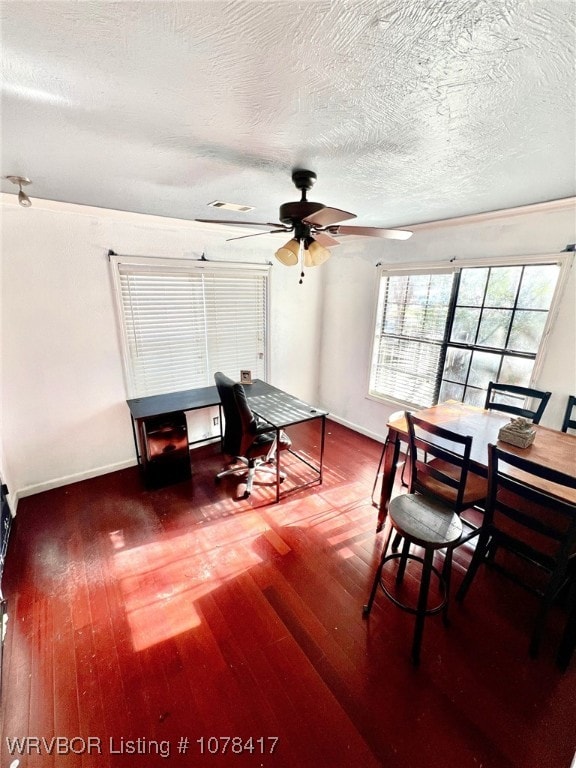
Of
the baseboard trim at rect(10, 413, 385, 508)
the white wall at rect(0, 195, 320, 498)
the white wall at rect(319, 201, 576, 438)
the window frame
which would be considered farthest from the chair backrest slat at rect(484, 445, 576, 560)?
the baseboard trim at rect(10, 413, 385, 508)

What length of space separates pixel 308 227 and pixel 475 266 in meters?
1.89

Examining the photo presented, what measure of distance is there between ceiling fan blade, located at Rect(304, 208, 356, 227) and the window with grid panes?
6.30 ft

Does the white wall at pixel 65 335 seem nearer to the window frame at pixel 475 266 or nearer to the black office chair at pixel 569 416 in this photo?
the window frame at pixel 475 266

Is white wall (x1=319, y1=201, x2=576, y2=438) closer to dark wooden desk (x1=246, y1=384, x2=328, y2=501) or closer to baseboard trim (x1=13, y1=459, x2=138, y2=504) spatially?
dark wooden desk (x1=246, y1=384, x2=328, y2=501)

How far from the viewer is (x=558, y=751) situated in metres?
1.25

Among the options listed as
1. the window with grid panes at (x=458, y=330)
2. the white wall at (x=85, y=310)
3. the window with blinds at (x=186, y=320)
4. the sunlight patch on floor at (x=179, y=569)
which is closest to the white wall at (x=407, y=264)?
the white wall at (x=85, y=310)

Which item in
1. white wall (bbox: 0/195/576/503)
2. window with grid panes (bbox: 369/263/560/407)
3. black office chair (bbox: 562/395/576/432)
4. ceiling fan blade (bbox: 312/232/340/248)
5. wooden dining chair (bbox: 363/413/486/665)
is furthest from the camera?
window with grid panes (bbox: 369/263/560/407)

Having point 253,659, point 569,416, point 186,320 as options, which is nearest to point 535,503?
point 569,416

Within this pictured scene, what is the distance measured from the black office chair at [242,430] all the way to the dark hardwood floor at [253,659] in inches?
22.9

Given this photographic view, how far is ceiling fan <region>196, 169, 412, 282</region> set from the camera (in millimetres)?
1590

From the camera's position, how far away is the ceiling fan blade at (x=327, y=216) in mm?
1423

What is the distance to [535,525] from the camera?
4.84 ft

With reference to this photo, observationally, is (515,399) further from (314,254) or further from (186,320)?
(186,320)

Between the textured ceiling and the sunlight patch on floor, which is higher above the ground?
the textured ceiling
